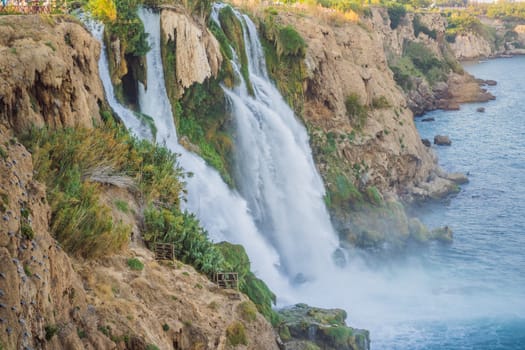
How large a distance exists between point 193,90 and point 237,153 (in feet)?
9.46

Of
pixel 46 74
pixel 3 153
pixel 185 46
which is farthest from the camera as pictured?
pixel 185 46

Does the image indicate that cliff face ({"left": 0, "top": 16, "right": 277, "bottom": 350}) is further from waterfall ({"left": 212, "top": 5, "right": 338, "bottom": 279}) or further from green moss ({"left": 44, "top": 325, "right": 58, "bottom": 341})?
waterfall ({"left": 212, "top": 5, "right": 338, "bottom": 279})

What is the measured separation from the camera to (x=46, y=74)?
14758mm

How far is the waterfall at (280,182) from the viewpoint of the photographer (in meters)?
25.4

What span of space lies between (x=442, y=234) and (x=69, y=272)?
23.8m

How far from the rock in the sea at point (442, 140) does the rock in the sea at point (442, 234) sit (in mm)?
18117

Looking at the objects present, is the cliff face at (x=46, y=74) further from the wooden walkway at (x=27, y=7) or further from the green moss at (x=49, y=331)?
the green moss at (x=49, y=331)

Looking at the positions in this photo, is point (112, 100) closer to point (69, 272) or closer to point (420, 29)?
point (69, 272)

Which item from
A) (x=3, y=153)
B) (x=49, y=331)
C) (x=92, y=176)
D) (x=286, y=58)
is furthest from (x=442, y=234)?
(x=49, y=331)

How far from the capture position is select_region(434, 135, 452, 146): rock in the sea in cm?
4822

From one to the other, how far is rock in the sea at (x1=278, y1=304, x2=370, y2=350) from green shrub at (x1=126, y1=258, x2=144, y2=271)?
570 centimetres

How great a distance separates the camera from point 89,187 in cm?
1319

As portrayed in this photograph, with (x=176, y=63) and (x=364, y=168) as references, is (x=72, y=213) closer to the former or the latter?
(x=176, y=63)

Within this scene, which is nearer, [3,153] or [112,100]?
[3,153]
